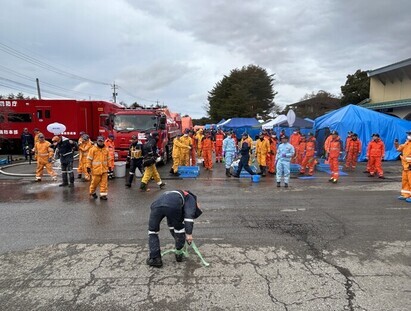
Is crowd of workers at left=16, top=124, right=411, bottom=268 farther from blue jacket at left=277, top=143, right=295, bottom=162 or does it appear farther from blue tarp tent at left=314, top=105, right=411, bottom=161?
blue tarp tent at left=314, top=105, right=411, bottom=161

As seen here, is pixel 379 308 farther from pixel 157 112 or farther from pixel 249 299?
pixel 157 112

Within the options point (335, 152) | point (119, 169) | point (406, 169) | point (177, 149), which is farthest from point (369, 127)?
point (119, 169)

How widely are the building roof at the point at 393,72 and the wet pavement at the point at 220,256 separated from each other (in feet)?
70.2

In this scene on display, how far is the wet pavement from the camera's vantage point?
355 cm

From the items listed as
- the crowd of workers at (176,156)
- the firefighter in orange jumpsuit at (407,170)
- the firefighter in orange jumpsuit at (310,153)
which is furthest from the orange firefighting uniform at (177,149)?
the firefighter in orange jumpsuit at (407,170)

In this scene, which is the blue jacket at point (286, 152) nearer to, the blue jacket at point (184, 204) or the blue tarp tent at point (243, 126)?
the blue jacket at point (184, 204)

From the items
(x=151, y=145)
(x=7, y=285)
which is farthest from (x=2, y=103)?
(x=7, y=285)

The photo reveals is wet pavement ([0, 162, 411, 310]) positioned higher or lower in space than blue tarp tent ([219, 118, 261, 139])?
lower

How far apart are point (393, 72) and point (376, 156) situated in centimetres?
1883

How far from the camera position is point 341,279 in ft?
13.0

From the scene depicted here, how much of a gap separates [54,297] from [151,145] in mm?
6392

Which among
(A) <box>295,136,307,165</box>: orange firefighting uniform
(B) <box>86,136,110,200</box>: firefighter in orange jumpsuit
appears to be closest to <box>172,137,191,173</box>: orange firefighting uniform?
(B) <box>86,136,110,200</box>: firefighter in orange jumpsuit

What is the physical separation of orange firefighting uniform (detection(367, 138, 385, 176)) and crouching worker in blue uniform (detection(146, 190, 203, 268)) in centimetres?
1097

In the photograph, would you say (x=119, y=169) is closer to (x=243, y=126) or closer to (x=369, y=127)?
(x=369, y=127)
